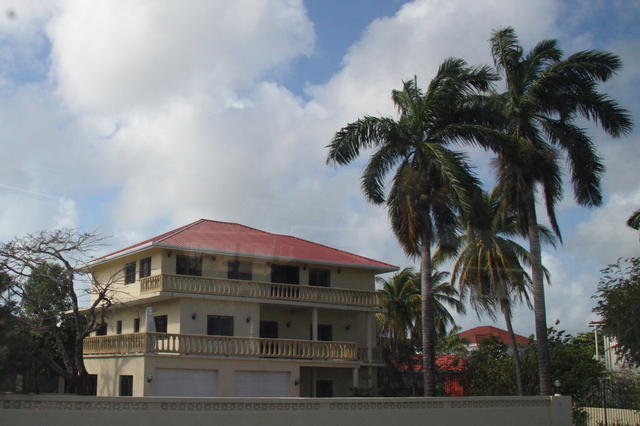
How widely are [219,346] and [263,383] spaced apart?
251 cm

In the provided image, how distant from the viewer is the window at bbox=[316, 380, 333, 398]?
3381cm

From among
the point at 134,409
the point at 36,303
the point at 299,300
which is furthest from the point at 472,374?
the point at 134,409

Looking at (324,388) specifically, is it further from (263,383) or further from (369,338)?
(263,383)

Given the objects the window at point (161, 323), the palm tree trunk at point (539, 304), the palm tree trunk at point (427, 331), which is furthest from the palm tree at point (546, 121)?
the window at point (161, 323)

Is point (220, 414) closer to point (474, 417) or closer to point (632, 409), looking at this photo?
point (474, 417)

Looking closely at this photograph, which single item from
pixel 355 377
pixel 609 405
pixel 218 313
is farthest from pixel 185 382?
pixel 609 405

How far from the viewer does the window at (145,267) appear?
106ft

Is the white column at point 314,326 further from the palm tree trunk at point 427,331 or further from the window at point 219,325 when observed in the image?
the palm tree trunk at point 427,331

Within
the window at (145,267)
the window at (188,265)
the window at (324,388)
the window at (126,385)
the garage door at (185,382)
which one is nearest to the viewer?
the garage door at (185,382)

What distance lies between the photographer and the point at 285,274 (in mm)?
34312

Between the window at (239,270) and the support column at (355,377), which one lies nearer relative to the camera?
the window at (239,270)

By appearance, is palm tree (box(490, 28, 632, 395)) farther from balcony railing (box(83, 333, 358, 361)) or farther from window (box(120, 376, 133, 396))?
window (box(120, 376, 133, 396))

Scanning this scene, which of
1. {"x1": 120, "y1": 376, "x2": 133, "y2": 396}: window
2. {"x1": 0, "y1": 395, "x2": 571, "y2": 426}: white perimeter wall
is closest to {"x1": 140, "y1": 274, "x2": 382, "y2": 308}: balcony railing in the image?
{"x1": 120, "y1": 376, "x2": 133, "y2": 396}: window

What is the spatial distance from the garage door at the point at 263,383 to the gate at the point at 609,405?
445 inches
